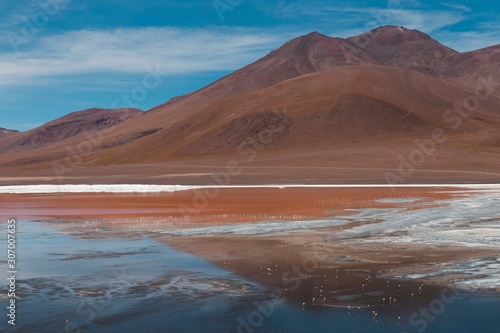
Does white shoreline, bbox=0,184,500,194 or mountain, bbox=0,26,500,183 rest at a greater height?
mountain, bbox=0,26,500,183

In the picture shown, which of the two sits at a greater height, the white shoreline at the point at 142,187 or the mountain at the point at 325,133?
the mountain at the point at 325,133

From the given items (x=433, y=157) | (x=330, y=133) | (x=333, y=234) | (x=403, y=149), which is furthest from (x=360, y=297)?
(x=330, y=133)

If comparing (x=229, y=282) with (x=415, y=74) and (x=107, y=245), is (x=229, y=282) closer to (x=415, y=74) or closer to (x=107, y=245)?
(x=107, y=245)

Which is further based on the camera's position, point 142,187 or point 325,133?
point 325,133

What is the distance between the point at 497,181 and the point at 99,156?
4128 inches

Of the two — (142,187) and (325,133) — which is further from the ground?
(325,133)

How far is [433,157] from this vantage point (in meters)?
81.9

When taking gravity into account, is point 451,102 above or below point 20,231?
above

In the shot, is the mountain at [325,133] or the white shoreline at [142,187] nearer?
the white shoreline at [142,187]

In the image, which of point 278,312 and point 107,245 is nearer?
point 278,312

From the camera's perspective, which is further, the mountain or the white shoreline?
the mountain

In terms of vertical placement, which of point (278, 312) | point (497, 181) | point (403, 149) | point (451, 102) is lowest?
point (278, 312)

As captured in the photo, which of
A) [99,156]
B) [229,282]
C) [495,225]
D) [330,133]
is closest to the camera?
[229,282]

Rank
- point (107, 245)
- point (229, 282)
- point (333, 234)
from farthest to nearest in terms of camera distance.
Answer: point (333, 234), point (107, 245), point (229, 282)
